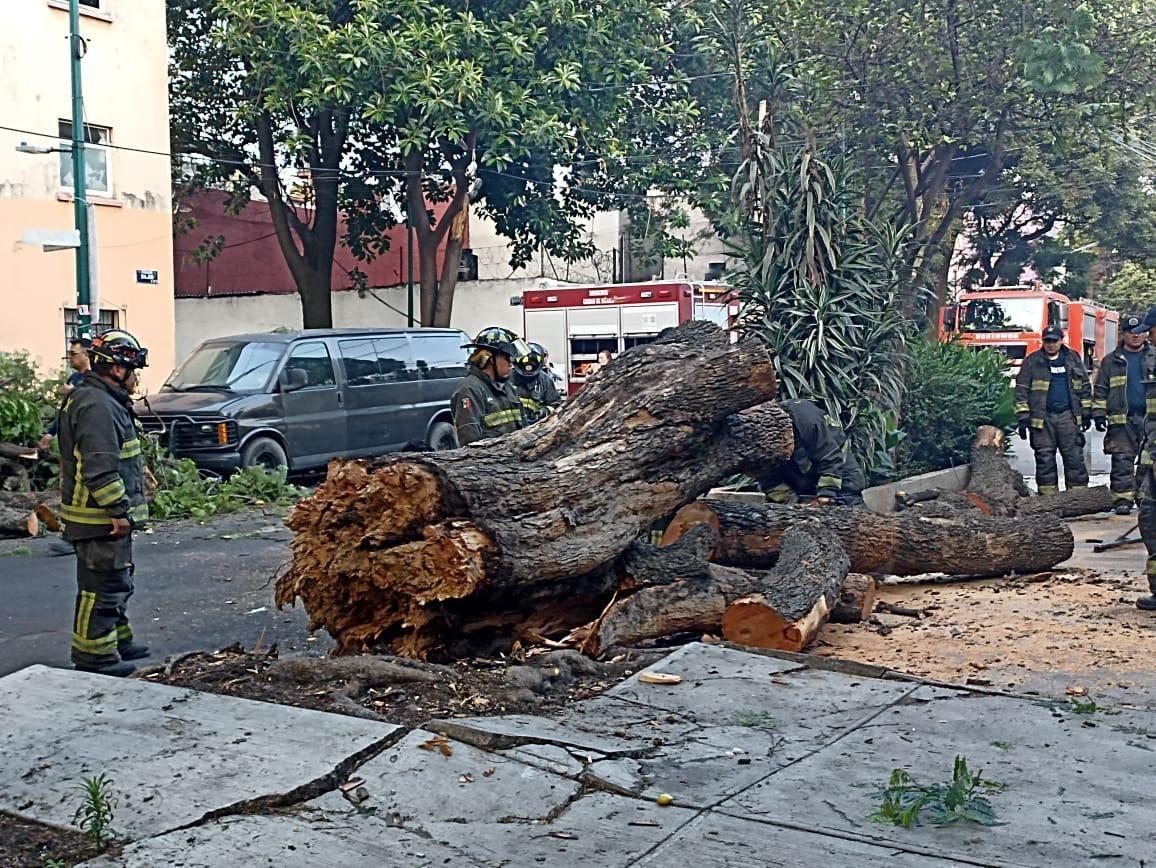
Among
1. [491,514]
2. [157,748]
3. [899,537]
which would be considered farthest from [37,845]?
[899,537]

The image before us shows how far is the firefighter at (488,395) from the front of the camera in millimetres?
8711

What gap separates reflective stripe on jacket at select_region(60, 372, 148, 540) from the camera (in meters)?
6.31

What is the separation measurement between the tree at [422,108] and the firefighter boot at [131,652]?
13.0m

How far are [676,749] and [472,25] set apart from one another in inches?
626

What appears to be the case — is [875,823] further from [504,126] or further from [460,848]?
[504,126]

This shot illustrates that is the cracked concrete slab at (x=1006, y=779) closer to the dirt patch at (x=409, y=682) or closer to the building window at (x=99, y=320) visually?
the dirt patch at (x=409, y=682)

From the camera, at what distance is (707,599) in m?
6.59

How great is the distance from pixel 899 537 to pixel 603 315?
15668 mm

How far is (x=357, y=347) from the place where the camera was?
15141 mm

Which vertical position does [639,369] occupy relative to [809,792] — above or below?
above

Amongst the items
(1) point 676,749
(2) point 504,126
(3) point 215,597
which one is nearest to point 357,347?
(2) point 504,126

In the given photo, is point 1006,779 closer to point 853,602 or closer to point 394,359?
point 853,602

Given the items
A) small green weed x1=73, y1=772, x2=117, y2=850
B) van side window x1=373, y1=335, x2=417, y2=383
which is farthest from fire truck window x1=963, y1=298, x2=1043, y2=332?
small green weed x1=73, y1=772, x2=117, y2=850

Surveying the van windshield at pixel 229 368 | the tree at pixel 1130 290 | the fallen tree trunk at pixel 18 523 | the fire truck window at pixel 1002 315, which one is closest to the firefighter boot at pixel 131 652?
the fallen tree trunk at pixel 18 523
